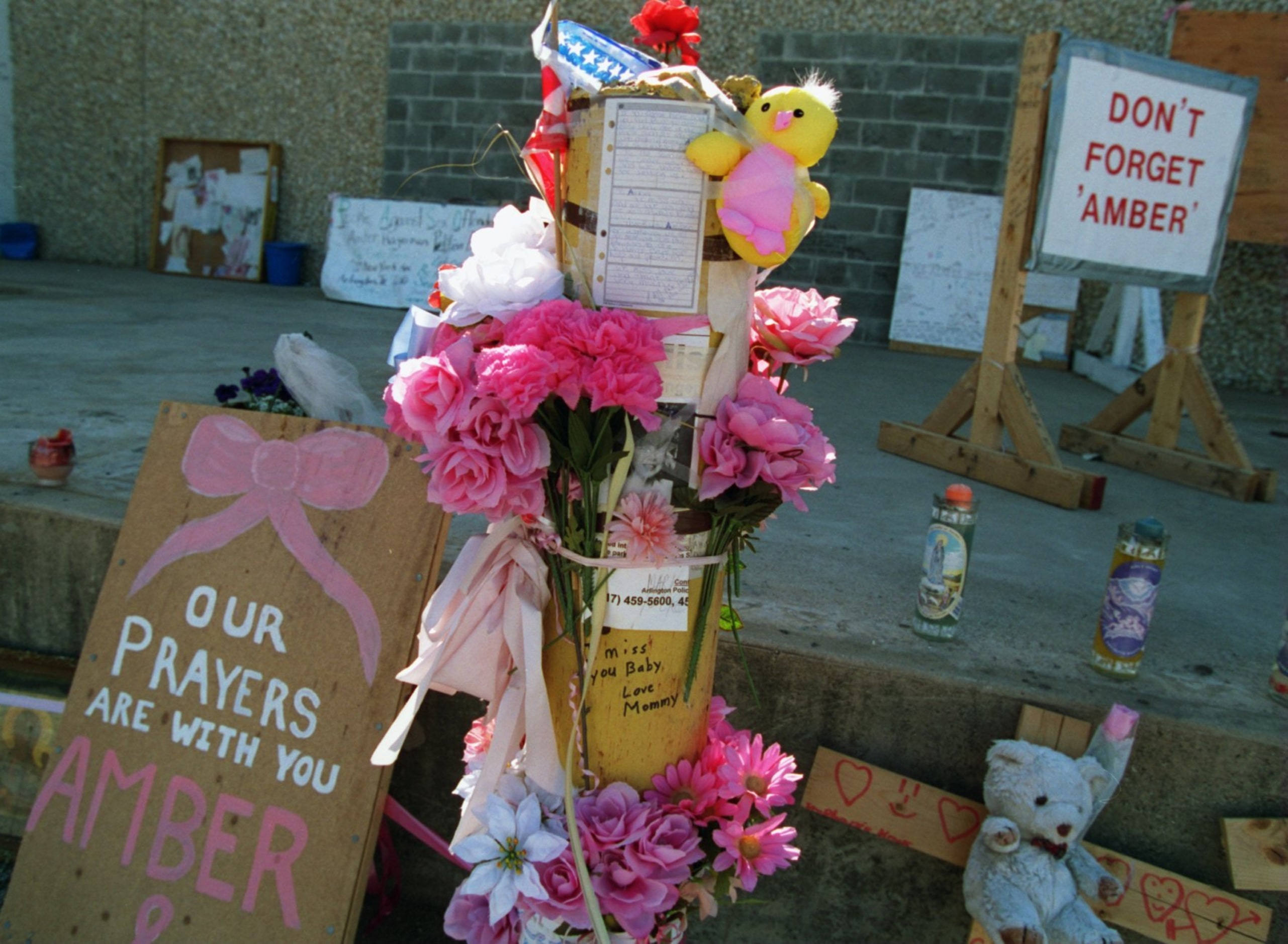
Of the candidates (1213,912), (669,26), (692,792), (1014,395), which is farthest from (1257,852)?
(1014,395)

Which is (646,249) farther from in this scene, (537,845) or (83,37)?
(83,37)

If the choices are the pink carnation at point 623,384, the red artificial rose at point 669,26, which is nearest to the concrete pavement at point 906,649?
the pink carnation at point 623,384

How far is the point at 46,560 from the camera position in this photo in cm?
242

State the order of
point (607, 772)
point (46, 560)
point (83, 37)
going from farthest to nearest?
point (83, 37) < point (46, 560) < point (607, 772)

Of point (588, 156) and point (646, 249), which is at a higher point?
point (588, 156)

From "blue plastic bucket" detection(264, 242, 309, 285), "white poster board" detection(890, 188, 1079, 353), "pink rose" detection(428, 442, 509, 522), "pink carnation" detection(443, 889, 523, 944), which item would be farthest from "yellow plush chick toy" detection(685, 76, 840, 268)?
"blue plastic bucket" detection(264, 242, 309, 285)

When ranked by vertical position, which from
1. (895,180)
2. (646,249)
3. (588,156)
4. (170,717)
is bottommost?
(170,717)

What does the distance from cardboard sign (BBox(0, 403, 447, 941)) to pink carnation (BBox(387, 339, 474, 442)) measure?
0.63 metres

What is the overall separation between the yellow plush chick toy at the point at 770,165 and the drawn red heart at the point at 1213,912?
4.97ft

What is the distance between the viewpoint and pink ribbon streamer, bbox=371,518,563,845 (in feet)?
4.82

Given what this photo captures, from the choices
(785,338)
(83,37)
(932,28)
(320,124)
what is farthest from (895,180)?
(83,37)

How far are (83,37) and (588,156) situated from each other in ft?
32.6

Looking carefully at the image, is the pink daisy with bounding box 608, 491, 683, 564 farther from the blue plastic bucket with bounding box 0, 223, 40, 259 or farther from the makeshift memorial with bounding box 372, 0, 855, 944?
the blue plastic bucket with bounding box 0, 223, 40, 259

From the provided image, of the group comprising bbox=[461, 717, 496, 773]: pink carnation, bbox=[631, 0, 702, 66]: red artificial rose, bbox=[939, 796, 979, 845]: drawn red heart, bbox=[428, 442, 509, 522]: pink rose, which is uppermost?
bbox=[631, 0, 702, 66]: red artificial rose
